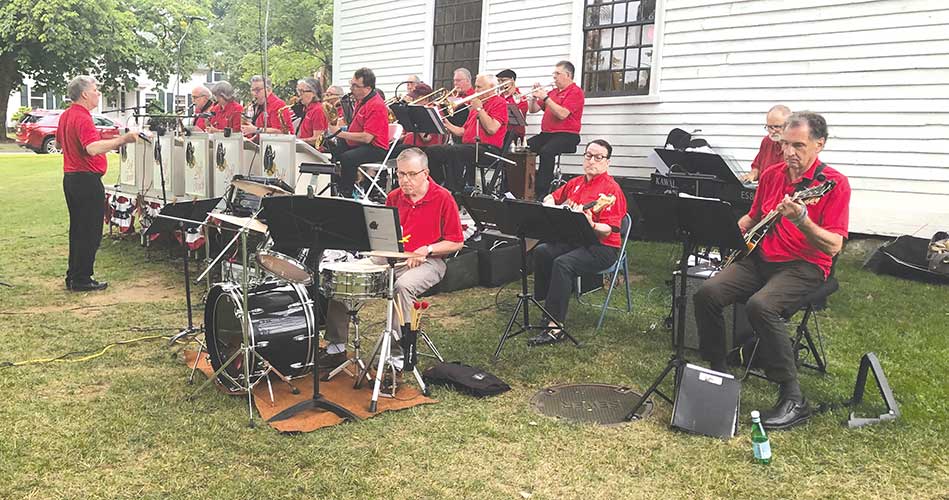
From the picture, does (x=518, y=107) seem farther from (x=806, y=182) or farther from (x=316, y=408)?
(x=316, y=408)

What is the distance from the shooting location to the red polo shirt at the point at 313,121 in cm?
1024

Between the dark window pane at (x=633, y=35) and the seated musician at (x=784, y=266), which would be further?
the dark window pane at (x=633, y=35)

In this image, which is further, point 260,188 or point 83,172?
point 83,172

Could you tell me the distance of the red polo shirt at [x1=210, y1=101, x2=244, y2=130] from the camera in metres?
11.2

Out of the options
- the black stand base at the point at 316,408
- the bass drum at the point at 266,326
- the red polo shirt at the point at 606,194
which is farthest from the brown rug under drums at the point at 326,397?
the red polo shirt at the point at 606,194

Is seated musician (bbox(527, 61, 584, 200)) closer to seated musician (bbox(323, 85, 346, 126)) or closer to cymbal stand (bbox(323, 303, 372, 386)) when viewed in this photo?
seated musician (bbox(323, 85, 346, 126))

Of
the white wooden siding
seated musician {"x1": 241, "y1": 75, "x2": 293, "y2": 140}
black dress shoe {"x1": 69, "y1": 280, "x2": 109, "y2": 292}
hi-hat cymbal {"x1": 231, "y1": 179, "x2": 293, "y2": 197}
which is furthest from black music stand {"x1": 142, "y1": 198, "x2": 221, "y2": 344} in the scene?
the white wooden siding

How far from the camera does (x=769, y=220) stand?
471 centimetres

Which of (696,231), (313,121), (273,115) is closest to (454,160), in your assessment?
(313,121)

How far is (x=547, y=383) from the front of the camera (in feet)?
17.5

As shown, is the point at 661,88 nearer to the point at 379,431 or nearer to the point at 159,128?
the point at 159,128

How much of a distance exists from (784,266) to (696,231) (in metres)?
0.67

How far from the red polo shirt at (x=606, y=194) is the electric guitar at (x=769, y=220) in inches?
54.2

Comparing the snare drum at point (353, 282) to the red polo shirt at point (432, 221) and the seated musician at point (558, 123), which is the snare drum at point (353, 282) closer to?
the red polo shirt at point (432, 221)
